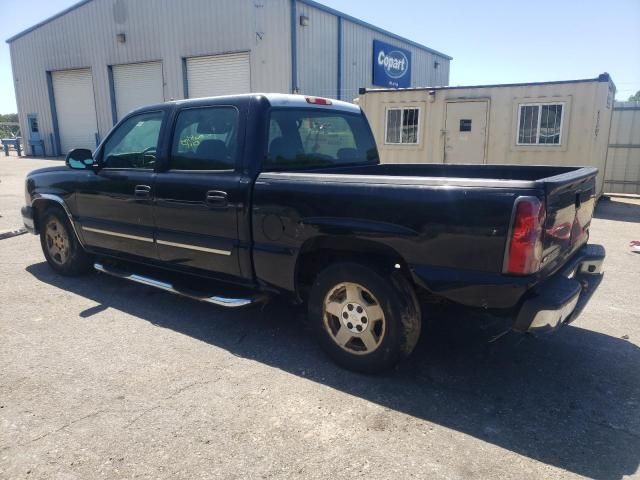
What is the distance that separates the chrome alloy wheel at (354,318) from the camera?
3.39 metres

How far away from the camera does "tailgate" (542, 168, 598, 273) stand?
2.88 m

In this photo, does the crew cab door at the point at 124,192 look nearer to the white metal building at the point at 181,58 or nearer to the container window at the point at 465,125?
the container window at the point at 465,125

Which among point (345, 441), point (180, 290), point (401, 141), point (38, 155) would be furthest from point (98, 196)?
point (38, 155)

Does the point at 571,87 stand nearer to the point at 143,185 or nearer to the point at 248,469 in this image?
the point at 143,185

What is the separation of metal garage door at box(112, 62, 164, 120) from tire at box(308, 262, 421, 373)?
66.3 ft

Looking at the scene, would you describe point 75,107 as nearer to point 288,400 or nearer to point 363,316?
point 363,316

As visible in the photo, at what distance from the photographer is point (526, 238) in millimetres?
2713

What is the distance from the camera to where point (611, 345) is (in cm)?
397

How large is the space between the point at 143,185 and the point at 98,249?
125cm

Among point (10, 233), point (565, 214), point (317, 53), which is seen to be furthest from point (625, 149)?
point (10, 233)

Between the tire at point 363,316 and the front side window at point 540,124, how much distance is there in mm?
9565

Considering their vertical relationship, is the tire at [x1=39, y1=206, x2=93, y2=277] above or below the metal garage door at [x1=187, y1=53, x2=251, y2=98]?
below

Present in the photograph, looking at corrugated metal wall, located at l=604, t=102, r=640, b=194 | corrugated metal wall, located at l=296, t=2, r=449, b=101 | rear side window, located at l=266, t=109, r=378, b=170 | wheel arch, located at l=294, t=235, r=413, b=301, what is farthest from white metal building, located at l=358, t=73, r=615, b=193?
wheel arch, located at l=294, t=235, r=413, b=301

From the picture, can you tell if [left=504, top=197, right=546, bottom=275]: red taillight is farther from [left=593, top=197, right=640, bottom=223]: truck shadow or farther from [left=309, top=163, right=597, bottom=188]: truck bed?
[left=593, top=197, right=640, bottom=223]: truck shadow
